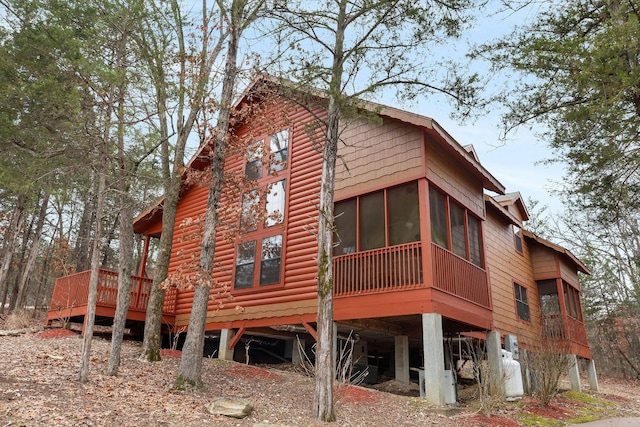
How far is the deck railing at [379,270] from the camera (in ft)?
31.3

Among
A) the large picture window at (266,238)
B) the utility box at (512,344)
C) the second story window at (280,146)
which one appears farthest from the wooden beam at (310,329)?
the utility box at (512,344)

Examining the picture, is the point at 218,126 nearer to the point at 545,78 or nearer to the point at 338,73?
the point at 338,73

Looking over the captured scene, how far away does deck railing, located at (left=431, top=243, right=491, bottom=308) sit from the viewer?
378 inches

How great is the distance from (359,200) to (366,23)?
411 centimetres

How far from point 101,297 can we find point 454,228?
33.6ft

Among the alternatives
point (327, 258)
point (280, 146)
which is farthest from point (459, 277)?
point (280, 146)

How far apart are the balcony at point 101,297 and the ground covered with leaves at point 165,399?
1.72 metres

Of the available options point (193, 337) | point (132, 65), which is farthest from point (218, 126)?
point (193, 337)

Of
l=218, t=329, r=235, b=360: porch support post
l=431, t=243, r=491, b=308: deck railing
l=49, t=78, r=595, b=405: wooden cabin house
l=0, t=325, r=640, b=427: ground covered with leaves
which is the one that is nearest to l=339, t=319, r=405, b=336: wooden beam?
l=49, t=78, r=595, b=405: wooden cabin house

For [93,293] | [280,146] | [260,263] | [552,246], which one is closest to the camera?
[93,293]

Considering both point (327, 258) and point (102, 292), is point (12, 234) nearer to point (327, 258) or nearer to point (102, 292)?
point (102, 292)

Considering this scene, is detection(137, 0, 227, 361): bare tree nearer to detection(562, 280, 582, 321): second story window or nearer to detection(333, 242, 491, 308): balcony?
detection(333, 242, 491, 308): balcony

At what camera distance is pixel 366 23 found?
905 centimetres

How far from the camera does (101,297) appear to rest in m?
13.4
